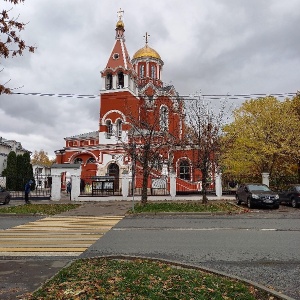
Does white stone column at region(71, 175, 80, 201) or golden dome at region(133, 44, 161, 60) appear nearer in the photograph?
white stone column at region(71, 175, 80, 201)

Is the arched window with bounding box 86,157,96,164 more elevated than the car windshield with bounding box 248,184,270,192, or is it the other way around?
the arched window with bounding box 86,157,96,164

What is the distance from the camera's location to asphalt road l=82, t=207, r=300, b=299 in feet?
21.4

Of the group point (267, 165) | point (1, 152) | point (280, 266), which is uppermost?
point (1, 152)

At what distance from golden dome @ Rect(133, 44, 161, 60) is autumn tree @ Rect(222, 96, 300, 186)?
21754 millimetres

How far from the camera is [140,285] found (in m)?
5.22

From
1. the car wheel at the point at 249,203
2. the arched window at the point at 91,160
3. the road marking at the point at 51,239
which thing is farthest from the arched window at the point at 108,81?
the road marking at the point at 51,239

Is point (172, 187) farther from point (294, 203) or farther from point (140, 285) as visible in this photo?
point (140, 285)

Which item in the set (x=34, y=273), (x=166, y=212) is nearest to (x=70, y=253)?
(x=34, y=273)

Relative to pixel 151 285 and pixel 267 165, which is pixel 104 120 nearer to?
pixel 267 165

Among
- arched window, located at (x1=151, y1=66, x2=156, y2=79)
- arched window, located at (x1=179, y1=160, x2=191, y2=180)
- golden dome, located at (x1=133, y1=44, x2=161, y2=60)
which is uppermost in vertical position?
golden dome, located at (x1=133, y1=44, x2=161, y2=60)

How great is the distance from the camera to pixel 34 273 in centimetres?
621

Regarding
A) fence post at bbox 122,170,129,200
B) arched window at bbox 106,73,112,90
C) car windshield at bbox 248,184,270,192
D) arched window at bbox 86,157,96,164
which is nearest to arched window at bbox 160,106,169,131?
fence post at bbox 122,170,129,200

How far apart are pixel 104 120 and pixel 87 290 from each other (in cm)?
4028

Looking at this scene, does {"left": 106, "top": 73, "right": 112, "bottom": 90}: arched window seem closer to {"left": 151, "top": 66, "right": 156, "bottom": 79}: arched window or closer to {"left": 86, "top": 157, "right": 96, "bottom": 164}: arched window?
{"left": 151, "top": 66, "right": 156, "bottom": 79}: arched window
